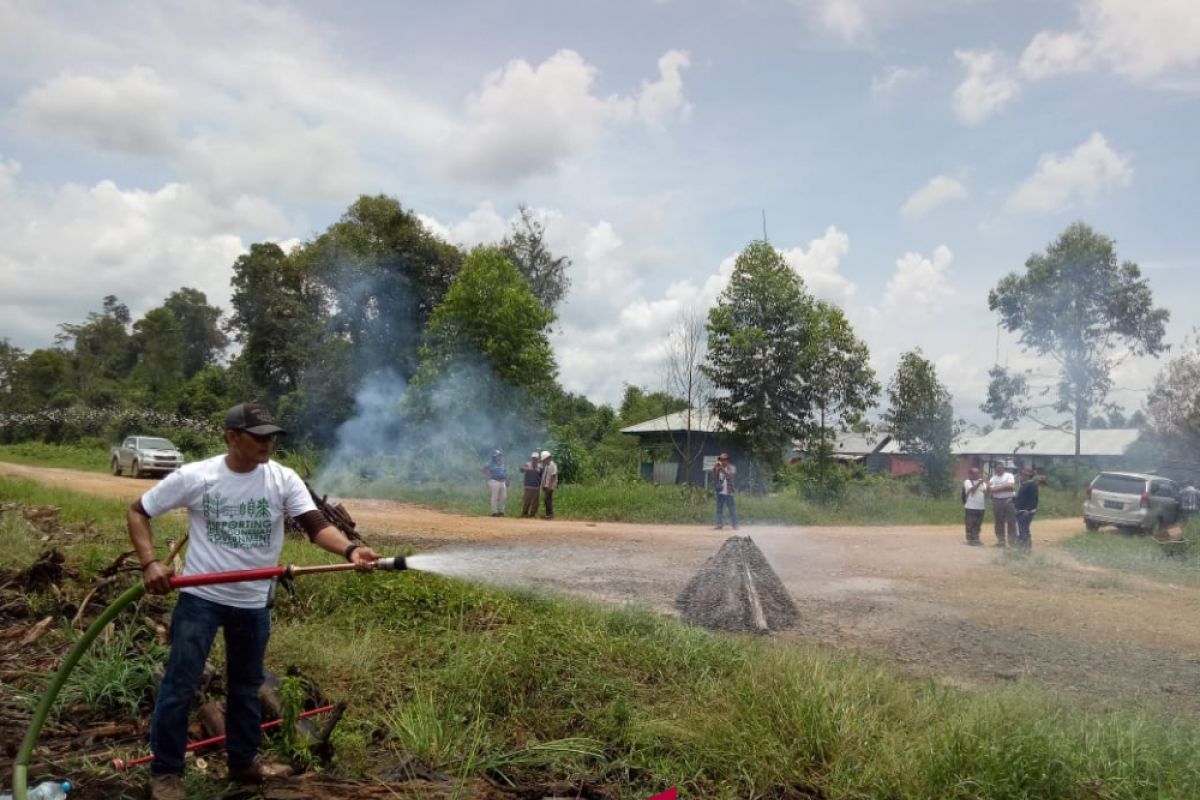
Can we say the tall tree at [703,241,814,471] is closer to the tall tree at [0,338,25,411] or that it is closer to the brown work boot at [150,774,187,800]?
the brown work boot at [150,774,187,800]

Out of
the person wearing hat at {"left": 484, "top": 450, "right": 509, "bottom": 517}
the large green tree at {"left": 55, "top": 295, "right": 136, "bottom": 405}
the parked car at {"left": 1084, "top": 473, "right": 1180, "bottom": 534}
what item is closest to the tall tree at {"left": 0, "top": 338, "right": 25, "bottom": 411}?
the large green tree at {"left": 55, "top": 295, "right": 136, "bottom": 405}

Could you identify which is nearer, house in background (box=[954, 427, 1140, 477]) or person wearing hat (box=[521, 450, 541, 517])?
person wearing hat (box=[521, 450, 541, 517])

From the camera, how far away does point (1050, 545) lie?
655 inches

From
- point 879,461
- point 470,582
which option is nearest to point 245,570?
point 470,582

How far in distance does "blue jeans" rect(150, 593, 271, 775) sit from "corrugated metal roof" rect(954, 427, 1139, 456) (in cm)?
3915

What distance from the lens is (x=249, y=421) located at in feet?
12.4

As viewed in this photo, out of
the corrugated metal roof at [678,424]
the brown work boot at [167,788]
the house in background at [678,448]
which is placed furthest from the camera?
the corrugated metal roof at [678,424]

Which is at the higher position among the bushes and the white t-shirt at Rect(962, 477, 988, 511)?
the bushes

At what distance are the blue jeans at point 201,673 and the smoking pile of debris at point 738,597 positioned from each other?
15.9 feet

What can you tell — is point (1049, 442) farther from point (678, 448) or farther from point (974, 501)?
point (974, 501)

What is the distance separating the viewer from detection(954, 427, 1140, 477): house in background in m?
40.8

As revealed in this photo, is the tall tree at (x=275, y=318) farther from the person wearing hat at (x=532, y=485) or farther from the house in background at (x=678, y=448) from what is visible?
the person wearing hat at (x=532, y=485)

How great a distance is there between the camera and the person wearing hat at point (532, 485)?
19047 mm

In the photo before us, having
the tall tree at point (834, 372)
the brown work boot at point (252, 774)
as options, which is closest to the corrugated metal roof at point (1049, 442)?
the tall tree at point (834, 372)
